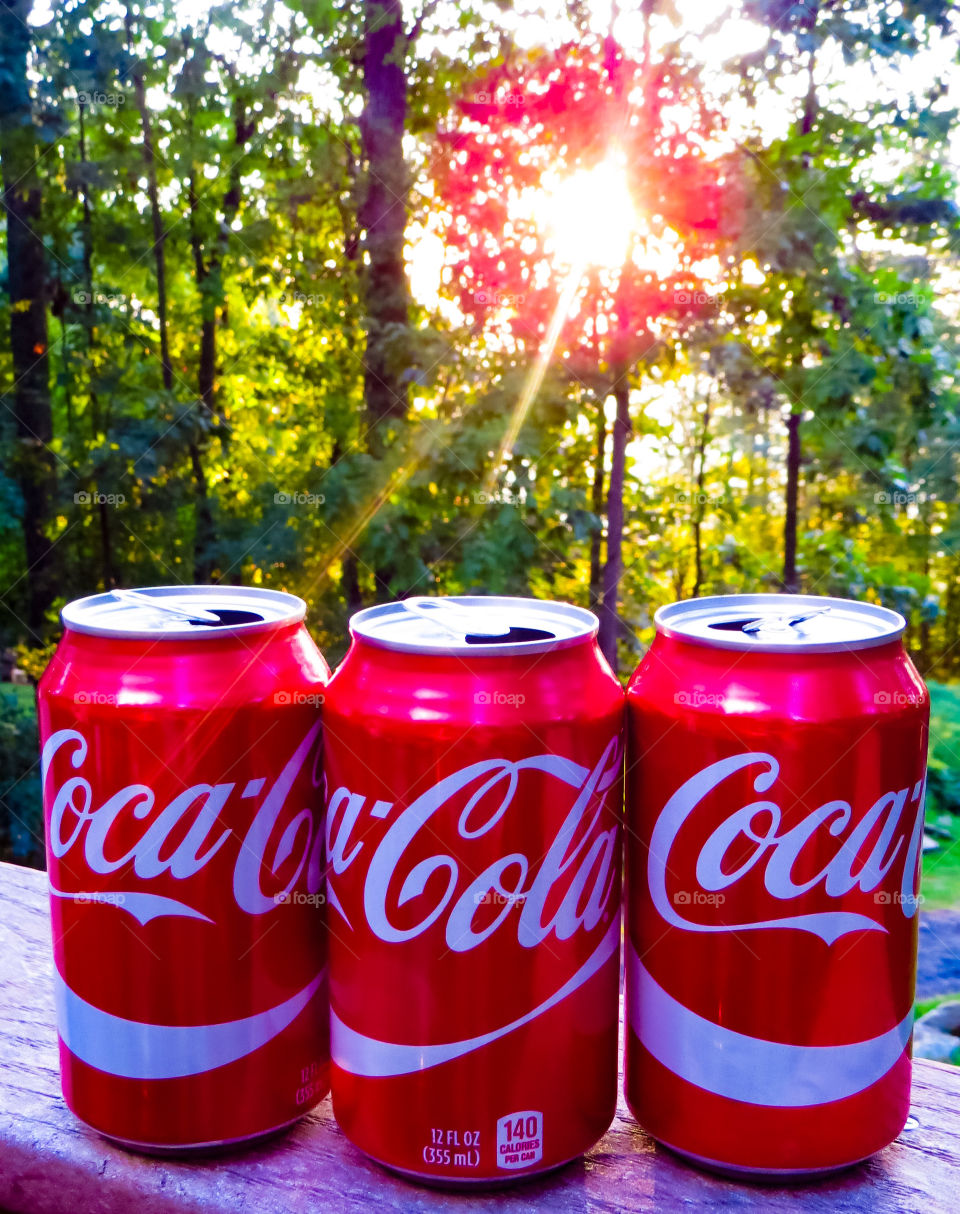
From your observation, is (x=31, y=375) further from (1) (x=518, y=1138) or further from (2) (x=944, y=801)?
(2) (x=944, y=801)

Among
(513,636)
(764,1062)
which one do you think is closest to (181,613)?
(513,636)

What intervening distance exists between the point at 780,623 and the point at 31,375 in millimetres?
4056

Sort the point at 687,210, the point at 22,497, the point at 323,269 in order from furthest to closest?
the point at 22,497 < the point at 323,269 < the point at 687,210

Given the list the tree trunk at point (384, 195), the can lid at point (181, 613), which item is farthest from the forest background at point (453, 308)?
the can lid at point (181, 613)

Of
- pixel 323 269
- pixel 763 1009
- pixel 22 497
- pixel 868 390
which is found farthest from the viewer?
pixel 22 497

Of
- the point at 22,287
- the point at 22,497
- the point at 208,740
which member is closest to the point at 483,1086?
the point at 208,740

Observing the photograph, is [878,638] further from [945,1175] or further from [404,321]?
[404,321]

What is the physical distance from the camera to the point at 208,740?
1.09 m

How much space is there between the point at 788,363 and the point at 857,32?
97cm

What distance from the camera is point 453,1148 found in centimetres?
110

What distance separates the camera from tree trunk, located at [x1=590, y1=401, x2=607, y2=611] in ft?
10.9

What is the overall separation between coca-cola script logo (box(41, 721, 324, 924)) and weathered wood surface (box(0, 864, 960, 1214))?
29 cm

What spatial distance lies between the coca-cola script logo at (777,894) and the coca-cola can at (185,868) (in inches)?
15.2

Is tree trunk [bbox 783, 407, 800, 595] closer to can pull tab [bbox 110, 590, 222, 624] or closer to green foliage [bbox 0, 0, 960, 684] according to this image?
green foliage [bbox 0, 0, 960, 684]
